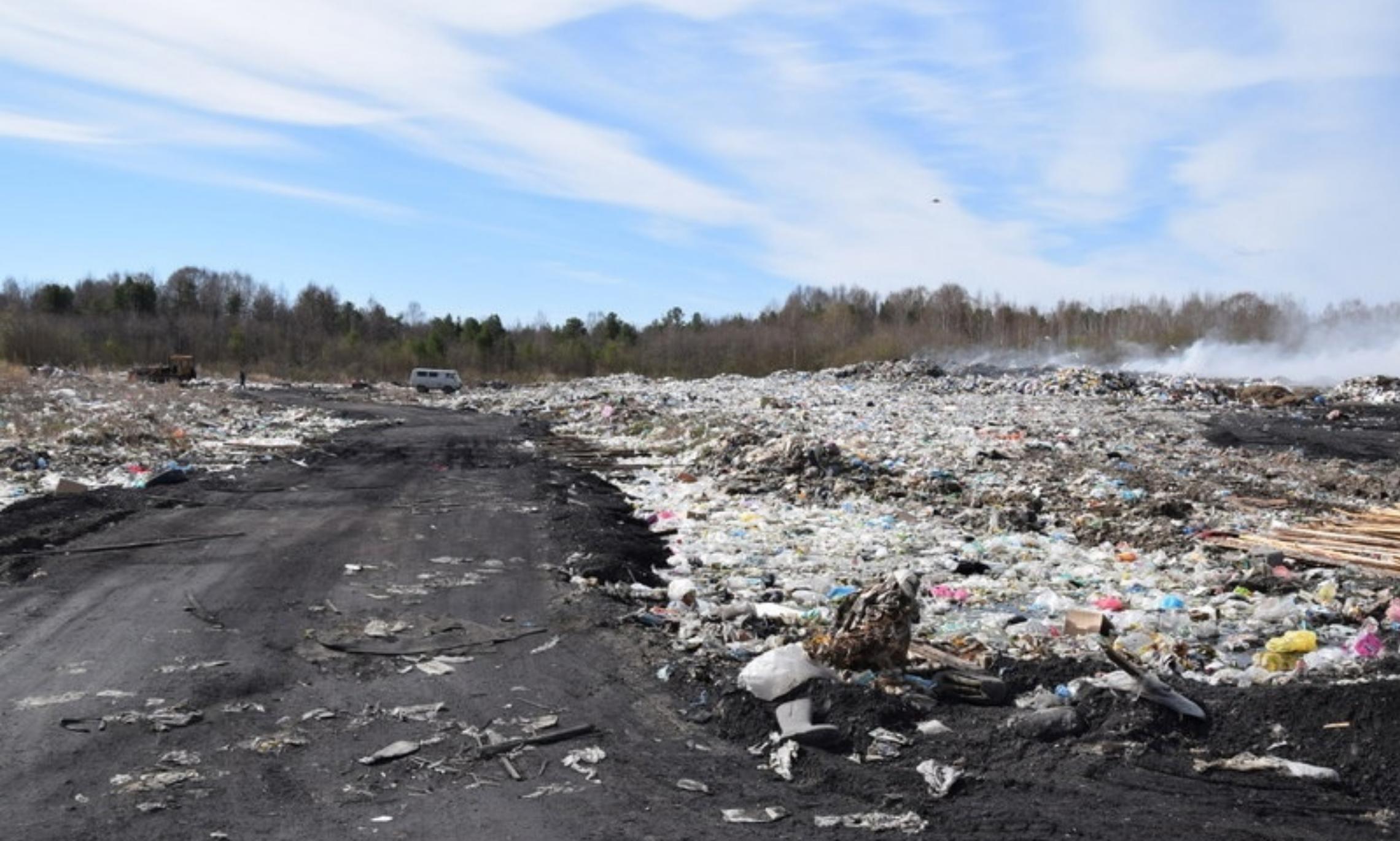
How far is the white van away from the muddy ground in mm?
38035

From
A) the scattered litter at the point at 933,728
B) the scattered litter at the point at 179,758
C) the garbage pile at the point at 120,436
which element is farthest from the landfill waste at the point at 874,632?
the garbage pile at the point at 120,436

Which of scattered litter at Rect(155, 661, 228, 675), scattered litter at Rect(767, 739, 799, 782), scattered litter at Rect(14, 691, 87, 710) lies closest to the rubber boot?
scattered litter at Rect(767, 739, 799, 782)

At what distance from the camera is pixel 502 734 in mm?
3865

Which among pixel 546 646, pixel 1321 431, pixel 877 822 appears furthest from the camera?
pixel 1321 431

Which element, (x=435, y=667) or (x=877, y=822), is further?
(x=435, y=667)

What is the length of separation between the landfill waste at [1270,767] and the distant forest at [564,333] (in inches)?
1691

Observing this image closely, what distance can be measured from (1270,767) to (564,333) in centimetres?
6221

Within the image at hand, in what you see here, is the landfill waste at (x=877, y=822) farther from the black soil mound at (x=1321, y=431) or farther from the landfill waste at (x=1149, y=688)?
the black soil mound at (x=1321, y=431)

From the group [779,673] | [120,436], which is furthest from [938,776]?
[120,436]

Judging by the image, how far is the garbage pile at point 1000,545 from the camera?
4.95 meters

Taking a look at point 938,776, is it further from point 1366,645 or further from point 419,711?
point 1366,645

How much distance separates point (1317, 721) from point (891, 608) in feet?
5.40

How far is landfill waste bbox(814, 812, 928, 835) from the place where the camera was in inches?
124

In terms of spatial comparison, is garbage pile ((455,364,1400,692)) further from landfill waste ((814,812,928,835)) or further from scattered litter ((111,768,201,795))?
scattered litter ((111,768,201,795))
